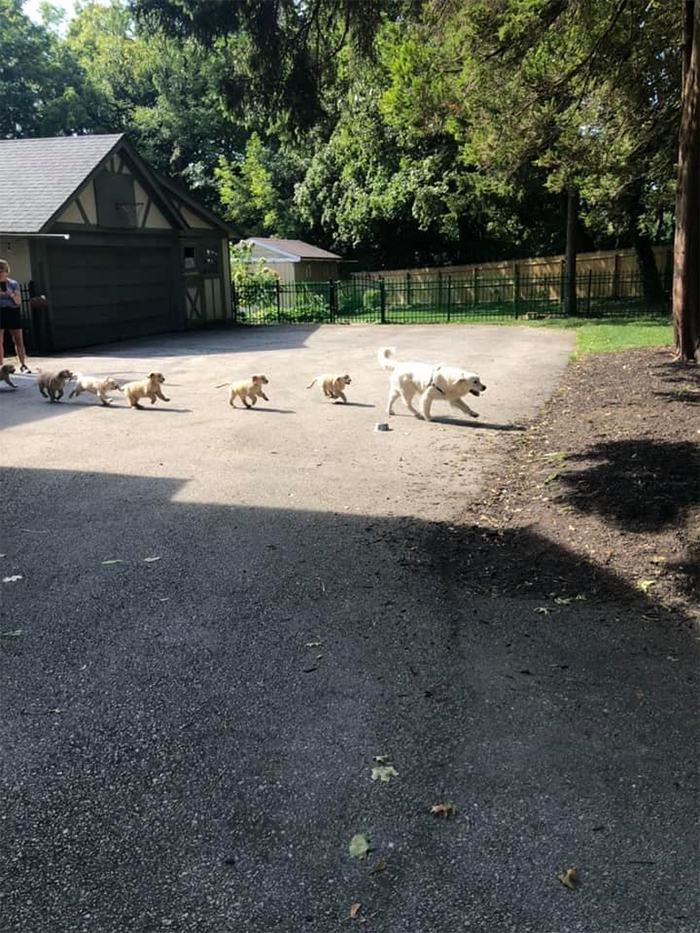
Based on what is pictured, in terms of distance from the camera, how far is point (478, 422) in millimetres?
9672

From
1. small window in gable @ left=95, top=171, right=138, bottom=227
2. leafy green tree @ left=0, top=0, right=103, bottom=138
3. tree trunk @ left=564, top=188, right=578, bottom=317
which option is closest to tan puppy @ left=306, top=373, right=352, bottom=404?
small window in gable @ left=95, top=171, right=138, bottom=227

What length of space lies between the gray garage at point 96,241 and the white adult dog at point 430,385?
31.2 feet

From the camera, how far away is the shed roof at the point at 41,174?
1773 cm

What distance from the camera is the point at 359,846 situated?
2521 millimetres

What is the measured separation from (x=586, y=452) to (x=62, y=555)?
4.91 metres

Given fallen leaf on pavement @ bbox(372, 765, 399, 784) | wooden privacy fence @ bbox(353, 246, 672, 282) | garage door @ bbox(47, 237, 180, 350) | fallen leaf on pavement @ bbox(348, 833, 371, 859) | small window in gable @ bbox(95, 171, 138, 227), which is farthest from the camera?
wooden privacy fence @ bbox(353, 246, 672, 282)

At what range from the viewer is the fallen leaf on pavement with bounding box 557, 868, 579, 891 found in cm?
235

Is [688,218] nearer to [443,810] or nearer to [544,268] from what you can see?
[443,810]

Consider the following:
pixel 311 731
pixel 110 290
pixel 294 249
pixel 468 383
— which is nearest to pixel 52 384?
pixel 468 383

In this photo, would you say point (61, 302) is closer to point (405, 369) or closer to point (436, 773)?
point (405, 369)

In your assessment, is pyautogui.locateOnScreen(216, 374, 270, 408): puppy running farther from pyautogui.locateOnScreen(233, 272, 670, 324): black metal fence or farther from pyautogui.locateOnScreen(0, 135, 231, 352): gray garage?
pyautogui.locateOnScreen(233, 272, 670, 324): black metal fence

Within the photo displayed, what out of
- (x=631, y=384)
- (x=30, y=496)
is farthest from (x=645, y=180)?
(x=30, y=496)

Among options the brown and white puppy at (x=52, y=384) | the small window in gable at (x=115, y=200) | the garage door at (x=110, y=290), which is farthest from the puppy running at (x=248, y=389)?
the small window in gable at (x=115, y=200)

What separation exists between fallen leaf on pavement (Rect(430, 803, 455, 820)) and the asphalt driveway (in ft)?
0.12
